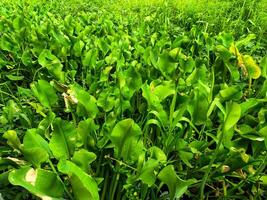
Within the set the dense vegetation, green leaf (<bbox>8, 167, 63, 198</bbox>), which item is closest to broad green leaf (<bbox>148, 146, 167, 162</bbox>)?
the dense vegetation

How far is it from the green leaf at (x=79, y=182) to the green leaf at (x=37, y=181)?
0.04m

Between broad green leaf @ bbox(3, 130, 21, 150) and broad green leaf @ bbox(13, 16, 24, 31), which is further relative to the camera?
broad green leaf @ bbox(13, 16, 24, 31)

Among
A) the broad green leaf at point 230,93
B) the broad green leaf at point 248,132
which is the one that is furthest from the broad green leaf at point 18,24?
the broad green leaf at point 248,132

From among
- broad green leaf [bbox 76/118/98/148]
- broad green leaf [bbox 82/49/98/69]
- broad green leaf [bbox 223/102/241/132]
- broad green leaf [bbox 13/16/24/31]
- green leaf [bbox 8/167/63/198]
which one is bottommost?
broad green leaf [bbox 13/16/24/31]

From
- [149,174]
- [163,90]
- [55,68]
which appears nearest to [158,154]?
[149,174]

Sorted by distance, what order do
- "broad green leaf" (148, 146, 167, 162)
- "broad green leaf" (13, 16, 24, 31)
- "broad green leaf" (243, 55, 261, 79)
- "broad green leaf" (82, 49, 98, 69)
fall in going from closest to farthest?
"broad green leaf" (148, 146, 167, 162), "broad green leaf" (243, 55, 261, 79), "broad green leaf" (82, 49, 98, 69), "broad green leaf" (13, 16, 24, 31)

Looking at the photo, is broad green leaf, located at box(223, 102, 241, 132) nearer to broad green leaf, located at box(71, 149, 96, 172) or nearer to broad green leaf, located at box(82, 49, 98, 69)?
broad green leaf, located at box(71, 149, 96, 172)

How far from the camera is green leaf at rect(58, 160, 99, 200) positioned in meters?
1.05

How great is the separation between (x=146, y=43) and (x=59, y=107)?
833mm

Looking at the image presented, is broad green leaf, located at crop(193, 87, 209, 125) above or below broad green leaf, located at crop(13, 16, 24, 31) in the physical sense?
above

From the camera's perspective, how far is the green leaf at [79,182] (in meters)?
1.05

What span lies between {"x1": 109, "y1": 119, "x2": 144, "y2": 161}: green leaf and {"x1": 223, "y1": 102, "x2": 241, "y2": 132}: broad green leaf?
252 mm

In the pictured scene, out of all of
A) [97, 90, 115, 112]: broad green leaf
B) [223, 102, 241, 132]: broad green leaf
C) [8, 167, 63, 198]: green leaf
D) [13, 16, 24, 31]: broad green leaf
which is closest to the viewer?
[8, 167, 63, 198]: green leaf

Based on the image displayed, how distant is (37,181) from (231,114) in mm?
542
